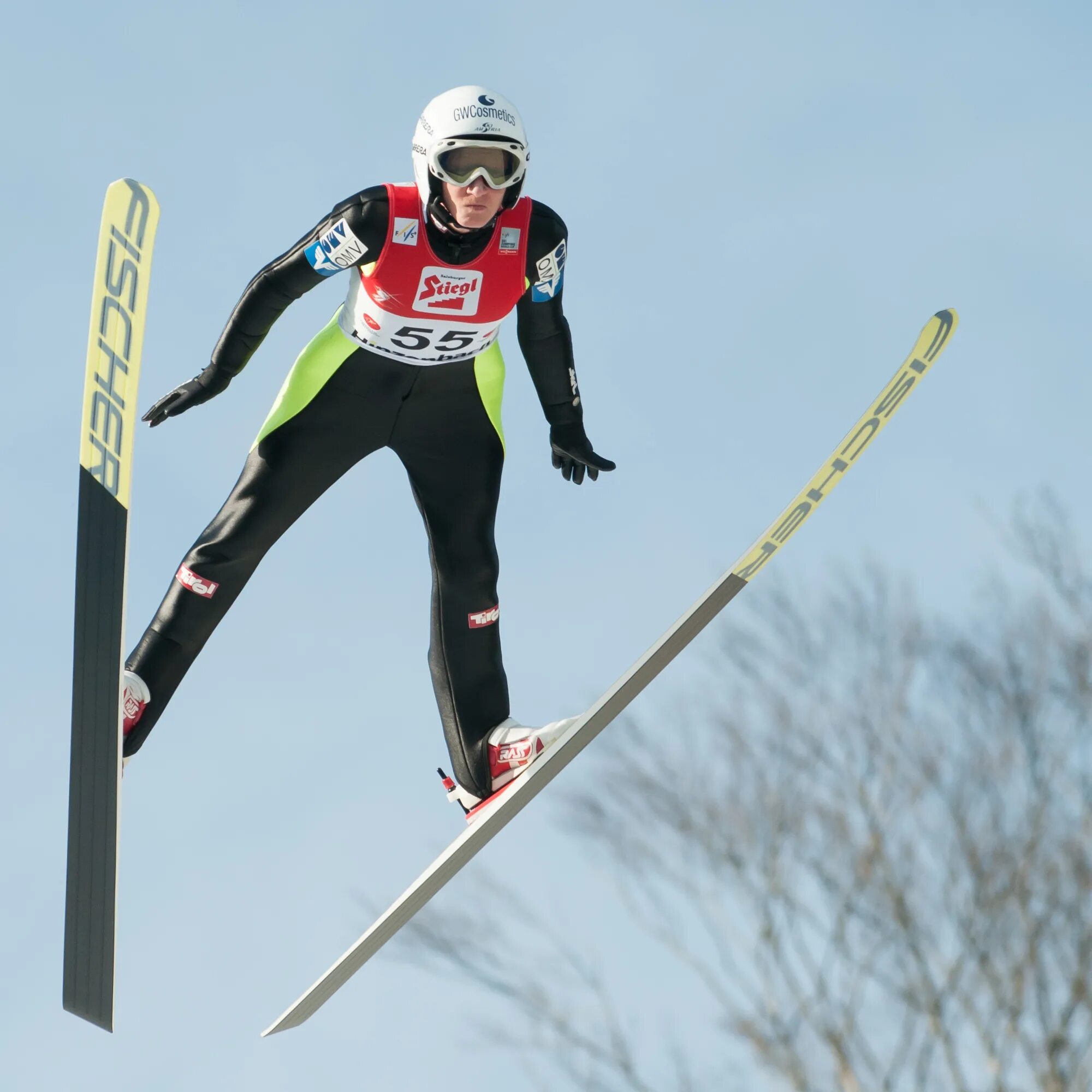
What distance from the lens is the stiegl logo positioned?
3.75 m

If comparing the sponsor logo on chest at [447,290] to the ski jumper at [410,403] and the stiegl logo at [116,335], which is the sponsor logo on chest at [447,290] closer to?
the ski jumper at [410,403]

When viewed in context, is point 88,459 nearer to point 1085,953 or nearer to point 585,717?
point 585,717

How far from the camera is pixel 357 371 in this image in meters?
4.45

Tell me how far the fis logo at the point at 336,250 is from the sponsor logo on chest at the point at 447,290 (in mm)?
211

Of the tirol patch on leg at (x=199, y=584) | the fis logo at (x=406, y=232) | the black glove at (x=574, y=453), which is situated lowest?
the tirol patch on leg at (x=199, y=584)

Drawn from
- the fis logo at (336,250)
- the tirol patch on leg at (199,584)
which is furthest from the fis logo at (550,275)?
the tirol patch on leg at (199,584)

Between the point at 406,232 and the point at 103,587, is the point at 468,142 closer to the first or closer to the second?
the point at 406,232

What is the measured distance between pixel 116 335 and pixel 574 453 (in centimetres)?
169

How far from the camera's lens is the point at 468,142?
13.3 ft

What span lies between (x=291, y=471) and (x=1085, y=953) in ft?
22.0

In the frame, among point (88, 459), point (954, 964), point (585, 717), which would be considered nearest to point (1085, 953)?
point (954, 964)

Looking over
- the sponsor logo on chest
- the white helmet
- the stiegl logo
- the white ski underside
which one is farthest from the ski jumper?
the stiegl logo

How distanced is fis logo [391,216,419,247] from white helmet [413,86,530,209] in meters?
0.07

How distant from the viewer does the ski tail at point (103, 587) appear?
378 centimetres
